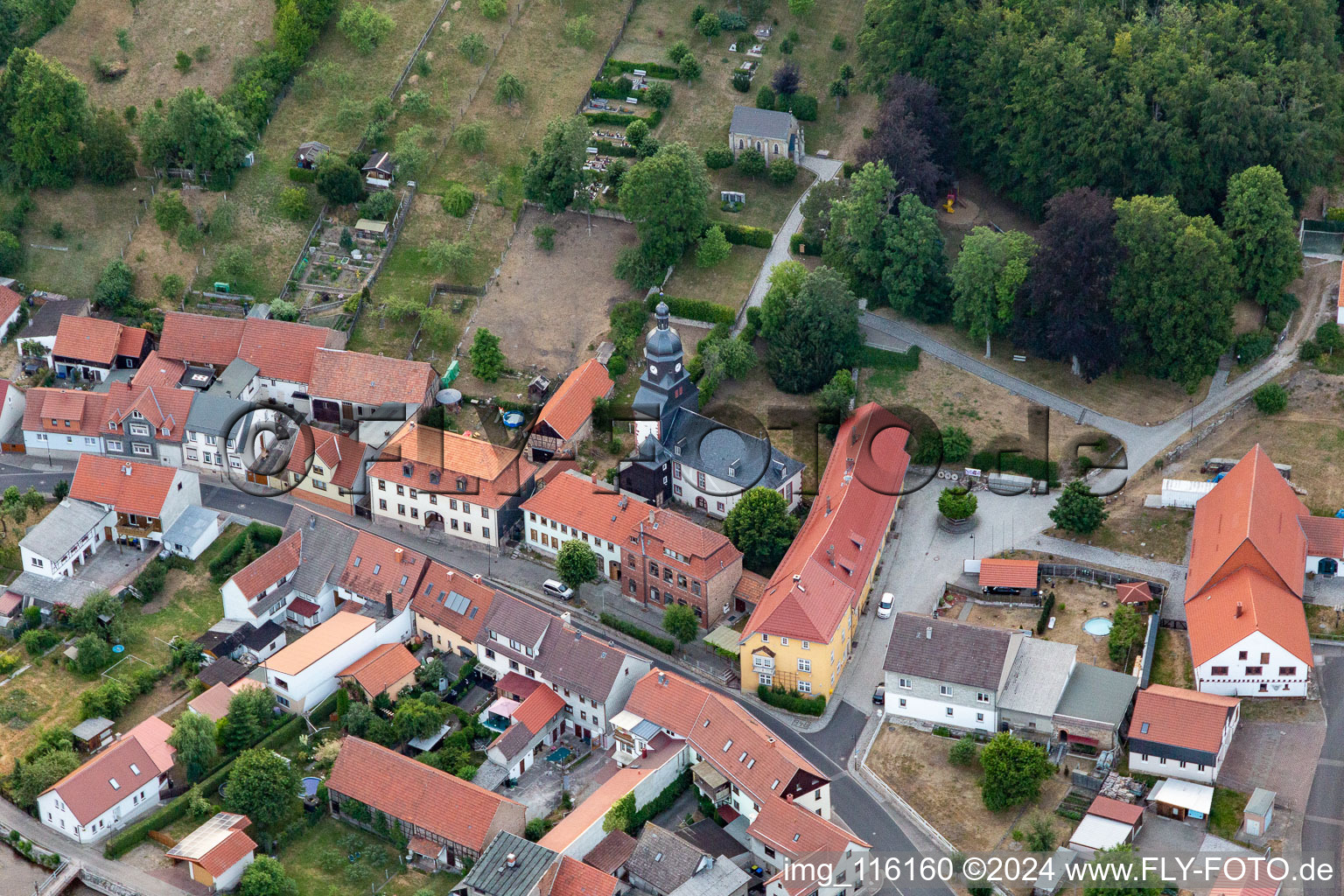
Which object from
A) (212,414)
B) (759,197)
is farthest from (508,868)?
(759,197)

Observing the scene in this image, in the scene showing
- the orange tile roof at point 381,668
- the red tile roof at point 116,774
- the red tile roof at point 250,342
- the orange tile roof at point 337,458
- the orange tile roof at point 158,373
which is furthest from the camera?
the red tile roof at point 250,342

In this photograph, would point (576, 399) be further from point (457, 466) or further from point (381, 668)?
point (381, 668)

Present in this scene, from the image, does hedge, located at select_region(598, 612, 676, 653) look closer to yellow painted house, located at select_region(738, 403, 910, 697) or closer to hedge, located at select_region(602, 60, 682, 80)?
yellow painted house, located at select_region(738, 403, 910, 697)

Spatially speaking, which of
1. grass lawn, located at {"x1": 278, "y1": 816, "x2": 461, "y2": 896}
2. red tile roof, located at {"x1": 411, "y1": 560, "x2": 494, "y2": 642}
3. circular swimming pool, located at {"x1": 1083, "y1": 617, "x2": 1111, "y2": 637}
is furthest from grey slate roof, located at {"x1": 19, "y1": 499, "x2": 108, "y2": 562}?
circular swimming pool, located at {"x1": 1083, "y1": 617, "x2": 1111, "y2": 637}

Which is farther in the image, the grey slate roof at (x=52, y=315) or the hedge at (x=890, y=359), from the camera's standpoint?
the grey slate roof at (x=52, y=315)

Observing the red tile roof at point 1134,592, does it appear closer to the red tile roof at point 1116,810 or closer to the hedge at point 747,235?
the red tile roof at point 1116,810

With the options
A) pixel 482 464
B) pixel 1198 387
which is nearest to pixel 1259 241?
pixel 1198 387

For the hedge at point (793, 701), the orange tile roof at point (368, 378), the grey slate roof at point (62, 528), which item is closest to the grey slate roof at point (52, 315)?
the grey slate roof at point (62, 528)
